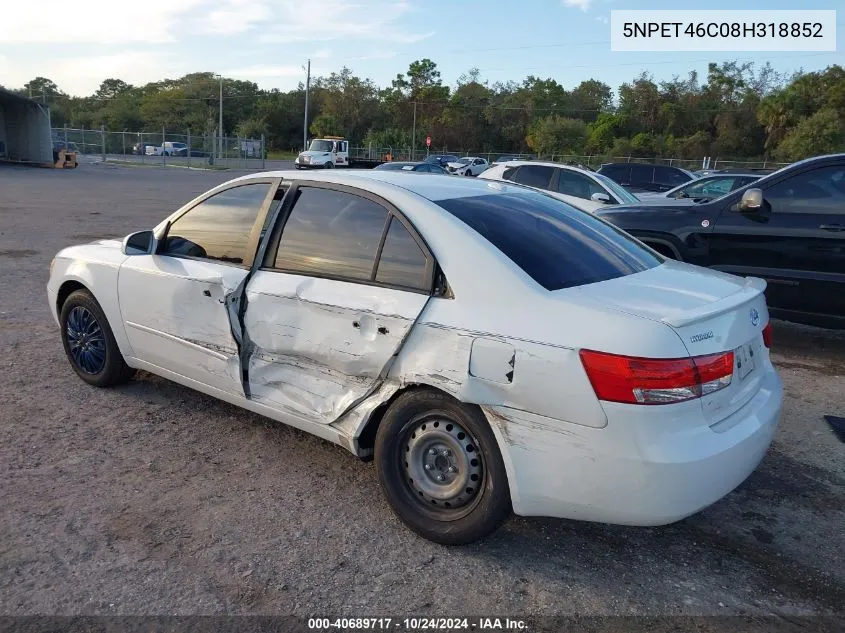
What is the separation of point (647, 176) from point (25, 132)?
32.0 metres

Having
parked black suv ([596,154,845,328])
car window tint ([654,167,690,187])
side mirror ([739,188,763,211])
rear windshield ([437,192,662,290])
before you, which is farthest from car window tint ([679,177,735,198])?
rear windshield ([437,192,662,290])

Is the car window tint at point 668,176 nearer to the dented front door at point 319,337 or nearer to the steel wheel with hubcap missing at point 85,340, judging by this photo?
the steel wheel with hubcap missing at point 85,340

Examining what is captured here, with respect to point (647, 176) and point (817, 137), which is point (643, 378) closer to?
point (647, 176)

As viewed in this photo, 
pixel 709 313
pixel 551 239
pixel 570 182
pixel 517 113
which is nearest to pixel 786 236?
pixel 551 239

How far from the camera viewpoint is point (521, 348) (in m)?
2.83

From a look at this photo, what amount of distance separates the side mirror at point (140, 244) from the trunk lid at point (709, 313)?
2.78 m

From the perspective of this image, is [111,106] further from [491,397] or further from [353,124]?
[491,397]

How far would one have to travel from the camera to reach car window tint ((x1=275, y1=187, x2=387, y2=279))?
3.51 metres

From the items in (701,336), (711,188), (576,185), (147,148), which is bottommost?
(701,336)

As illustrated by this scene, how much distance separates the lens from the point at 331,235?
366 centimetres

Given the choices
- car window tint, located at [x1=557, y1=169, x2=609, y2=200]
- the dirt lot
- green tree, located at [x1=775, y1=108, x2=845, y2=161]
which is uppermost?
green tree, located at [x1=775, y1=108, x2=845, y2=161]

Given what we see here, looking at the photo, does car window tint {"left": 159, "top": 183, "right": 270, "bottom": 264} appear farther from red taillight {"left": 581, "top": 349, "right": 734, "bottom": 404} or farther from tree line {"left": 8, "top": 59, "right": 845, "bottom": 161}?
tree line {"left": 8, "top": 59, "right": 845, "bottom": 161}

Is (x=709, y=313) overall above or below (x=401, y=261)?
below

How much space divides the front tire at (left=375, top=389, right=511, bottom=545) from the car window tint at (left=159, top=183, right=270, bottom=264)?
1.43 metres
